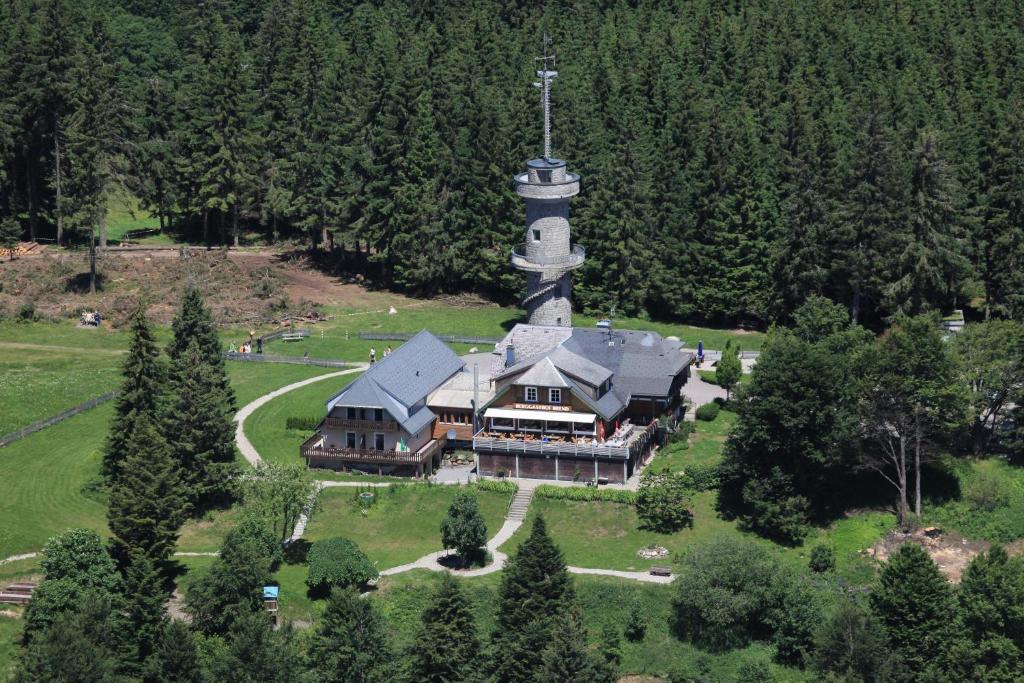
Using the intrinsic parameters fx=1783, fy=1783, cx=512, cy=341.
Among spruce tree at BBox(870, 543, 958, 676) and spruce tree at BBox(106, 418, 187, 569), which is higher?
spruce tree at BBox(106, 418, 187, 569)

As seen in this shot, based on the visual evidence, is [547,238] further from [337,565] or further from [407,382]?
[337,565]

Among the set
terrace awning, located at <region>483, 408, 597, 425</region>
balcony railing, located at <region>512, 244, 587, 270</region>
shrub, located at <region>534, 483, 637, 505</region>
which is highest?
balcony railing, located at <region>512, 244, 587, 270</region>

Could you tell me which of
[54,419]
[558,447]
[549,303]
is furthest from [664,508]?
[54,419]

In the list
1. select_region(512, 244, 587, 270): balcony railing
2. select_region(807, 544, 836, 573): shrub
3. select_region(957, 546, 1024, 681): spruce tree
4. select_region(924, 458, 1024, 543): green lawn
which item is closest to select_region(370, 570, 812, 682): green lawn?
select_region(807, 544, 836, 573): shrub

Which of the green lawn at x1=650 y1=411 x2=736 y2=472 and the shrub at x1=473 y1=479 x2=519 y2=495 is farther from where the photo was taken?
the green lawn at x1=650 y1=411 x2=736 y2=472

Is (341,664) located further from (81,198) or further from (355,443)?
(81,198)

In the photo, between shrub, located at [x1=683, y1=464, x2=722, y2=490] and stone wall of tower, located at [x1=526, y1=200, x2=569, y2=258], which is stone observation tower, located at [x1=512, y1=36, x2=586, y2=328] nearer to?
stone wall of tower, located at [x1=526, y1=200, x2=569, y2=258]

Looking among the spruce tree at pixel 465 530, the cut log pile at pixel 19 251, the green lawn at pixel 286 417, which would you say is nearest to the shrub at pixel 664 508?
the spruce tree at pixel 465 530
